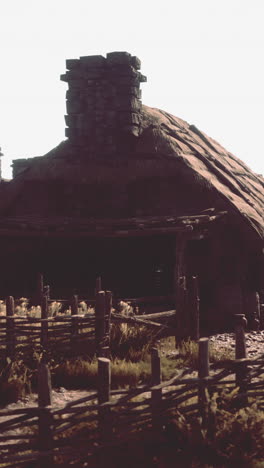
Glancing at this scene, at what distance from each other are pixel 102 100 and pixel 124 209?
2.45m

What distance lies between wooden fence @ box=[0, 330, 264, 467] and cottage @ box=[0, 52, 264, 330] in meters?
5.97

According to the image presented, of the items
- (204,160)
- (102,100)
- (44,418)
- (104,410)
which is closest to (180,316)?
(104,410)

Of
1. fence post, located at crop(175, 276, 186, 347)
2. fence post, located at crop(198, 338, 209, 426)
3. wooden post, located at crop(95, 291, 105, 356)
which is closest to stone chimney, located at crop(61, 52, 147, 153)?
fence post, located at crop(175, 276, 186, 347)

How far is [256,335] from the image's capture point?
1146cm

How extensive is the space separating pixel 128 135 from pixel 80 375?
6946 mm

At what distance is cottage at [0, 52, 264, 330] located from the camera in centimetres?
1236

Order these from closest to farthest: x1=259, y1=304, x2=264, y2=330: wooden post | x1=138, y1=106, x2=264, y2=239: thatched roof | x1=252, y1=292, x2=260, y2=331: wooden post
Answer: x1=252, y1=292, x2=260, y2=331: wooden post → x1=259, y1=304, x2=264, y2=330: wooden post → x1=138, y1=106, x2=264, y2=239: thatched roof

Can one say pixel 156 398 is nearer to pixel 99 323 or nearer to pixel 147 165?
pixel 99 323

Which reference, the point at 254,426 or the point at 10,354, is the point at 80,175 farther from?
the point at 254,426

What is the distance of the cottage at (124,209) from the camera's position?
12359mm

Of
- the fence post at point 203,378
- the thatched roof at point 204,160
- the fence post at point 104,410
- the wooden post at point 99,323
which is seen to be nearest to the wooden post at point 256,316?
the thatched roof at point 204,160

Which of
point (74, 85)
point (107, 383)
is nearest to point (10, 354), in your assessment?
point (107, 383)

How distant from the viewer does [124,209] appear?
529 inches

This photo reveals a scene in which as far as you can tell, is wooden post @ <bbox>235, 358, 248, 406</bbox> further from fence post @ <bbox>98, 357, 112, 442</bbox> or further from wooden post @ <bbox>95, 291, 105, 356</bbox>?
wooden post @ <bbox>95, 291, 105, 356</bbox>
